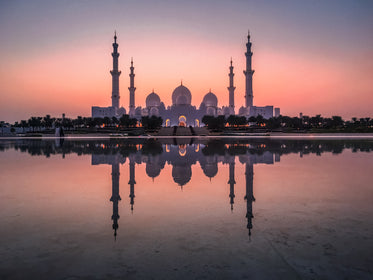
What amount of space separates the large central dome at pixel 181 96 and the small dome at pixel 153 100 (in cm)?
500

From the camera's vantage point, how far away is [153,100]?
86.6 meters

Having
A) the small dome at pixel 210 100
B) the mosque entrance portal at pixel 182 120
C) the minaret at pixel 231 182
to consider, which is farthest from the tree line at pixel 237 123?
the minaret at pixel 231 182

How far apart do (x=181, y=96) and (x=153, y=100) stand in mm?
9192

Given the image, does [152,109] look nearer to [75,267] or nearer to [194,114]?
[194,114]

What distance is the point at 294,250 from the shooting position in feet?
12.2

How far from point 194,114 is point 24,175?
242 ft

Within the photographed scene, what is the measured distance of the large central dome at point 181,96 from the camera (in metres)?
81.9

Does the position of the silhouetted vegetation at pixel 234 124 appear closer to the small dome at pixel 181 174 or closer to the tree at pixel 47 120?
the tree at pixel 47 120

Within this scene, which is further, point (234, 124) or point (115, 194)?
point (234, 124)

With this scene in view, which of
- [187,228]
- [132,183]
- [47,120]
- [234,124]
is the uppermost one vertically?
[47,120]

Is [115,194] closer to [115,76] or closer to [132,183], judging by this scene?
[132,183]

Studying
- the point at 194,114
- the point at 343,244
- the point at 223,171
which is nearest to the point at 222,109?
the point at 194,114

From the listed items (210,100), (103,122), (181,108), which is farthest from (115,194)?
(210,100)

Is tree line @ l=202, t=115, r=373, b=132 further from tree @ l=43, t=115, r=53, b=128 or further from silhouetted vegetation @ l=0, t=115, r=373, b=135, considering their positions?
tree @ l=43, t=115, r=53, b=128
